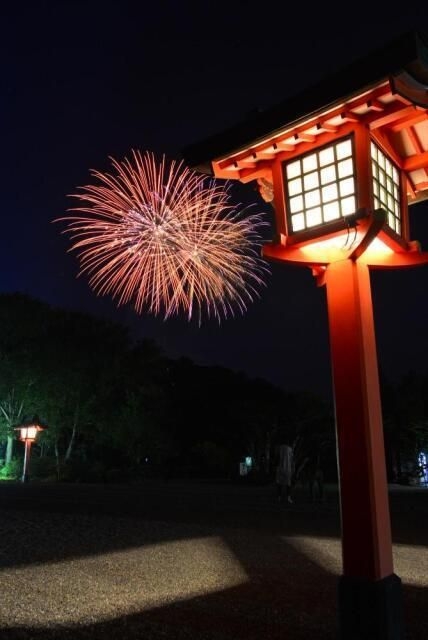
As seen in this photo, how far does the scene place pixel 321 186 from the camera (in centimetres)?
510

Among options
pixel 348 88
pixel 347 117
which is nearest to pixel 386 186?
pixel 347 117

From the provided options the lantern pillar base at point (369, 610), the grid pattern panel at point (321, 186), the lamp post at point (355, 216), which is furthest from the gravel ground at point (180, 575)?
the grid pattern panel at point (321, 186)

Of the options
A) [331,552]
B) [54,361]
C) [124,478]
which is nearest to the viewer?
[331,552]

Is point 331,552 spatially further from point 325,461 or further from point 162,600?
point 325,461

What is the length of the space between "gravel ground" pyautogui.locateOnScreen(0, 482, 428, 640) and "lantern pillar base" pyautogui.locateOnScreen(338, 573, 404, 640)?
16 cm

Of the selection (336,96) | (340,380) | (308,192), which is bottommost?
(340,380)

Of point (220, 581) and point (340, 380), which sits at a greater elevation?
point (340, 380)

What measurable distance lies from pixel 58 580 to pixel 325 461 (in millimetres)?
30869

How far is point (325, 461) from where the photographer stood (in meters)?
34.4

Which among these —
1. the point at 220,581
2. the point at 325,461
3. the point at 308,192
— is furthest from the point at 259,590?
the point at 325,461

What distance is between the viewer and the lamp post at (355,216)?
14.2 feet

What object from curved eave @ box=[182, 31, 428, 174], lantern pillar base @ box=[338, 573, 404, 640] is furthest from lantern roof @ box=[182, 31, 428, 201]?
lantern pillar base @ box=[338, 573, 404, 640]

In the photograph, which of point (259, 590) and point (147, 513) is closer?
point (259, 590)

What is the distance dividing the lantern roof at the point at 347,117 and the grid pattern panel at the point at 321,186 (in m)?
0.20
